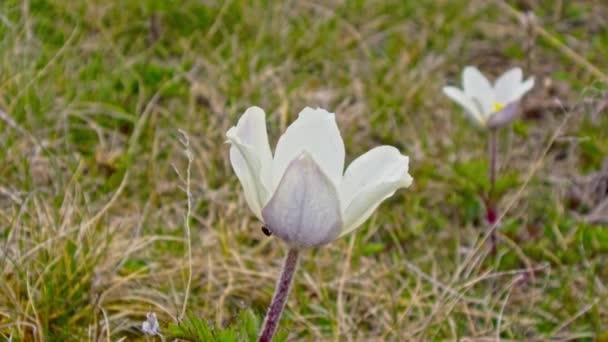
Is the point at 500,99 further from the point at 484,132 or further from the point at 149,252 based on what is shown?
the point at 149,252

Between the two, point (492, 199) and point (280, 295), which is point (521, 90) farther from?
point (280, 295)

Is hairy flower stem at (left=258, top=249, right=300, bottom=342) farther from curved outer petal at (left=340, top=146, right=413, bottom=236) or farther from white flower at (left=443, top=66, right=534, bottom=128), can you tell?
white flower at (left=443, top=66, right=534, bottom=128)

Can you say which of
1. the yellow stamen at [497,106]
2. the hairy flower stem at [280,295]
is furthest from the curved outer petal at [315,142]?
the yellow stamen at [497,106]

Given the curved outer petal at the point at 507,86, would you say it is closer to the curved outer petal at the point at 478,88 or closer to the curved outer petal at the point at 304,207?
the curved outer petal at the point at 478,88

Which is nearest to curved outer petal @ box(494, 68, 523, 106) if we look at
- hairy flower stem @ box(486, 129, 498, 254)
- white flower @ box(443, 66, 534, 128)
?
white flower @ box(443, 66, 534, 128)

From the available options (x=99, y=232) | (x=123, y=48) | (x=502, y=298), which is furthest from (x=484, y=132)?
(x=99, y=232)

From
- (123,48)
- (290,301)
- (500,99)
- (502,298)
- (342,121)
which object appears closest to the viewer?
(290,301)

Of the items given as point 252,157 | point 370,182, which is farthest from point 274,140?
point 252,157
